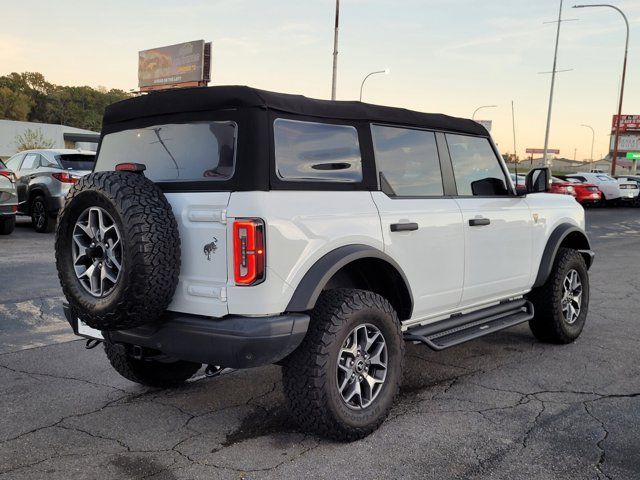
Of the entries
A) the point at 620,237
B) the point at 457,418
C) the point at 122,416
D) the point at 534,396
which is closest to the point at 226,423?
the point at 122,416

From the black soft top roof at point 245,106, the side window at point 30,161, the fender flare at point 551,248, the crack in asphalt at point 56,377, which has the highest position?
the black soft top roof at point 245,106

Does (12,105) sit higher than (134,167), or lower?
higher

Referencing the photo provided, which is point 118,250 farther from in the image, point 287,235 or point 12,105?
point 12,105

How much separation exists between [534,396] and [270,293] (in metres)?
2.14

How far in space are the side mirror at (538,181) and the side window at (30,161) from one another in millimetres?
10816

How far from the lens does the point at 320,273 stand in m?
3.43

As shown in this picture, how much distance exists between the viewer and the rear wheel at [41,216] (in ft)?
42.6

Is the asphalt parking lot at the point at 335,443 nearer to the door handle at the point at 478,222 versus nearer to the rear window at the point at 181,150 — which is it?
the door handle at the point at 478,222

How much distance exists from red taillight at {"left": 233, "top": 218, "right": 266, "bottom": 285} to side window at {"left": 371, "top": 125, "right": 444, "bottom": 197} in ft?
3.78

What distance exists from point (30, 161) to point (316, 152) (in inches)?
446

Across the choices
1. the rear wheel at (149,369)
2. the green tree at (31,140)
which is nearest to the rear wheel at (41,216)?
the rear wheel at (149,369)

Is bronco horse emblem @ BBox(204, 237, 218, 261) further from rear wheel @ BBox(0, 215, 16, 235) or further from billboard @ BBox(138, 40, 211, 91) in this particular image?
billboard @ BBox(138, 40, 211, 91)

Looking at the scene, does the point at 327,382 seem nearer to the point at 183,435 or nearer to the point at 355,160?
the point at 183,435

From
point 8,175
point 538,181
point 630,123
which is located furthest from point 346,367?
point 630,123
